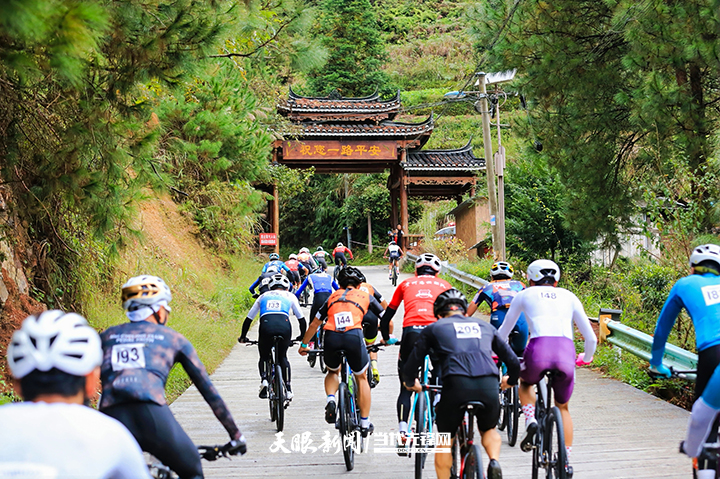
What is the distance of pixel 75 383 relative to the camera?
2.52 metres

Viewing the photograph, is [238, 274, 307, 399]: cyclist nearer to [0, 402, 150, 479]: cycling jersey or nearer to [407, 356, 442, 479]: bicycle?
[407, 356, 442, 479]: bicycle

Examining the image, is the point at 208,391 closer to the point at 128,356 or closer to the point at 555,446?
the point at 128,356

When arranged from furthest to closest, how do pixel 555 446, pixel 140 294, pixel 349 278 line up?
1. pixel 349 278
2. pixel 555 446
3. pixel 140 294

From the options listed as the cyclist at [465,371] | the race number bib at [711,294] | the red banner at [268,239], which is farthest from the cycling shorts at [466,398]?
the red banner at [268,239]

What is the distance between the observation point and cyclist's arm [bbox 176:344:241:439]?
12.3ft

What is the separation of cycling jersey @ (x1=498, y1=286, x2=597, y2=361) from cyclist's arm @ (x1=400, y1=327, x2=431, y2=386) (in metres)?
1.14

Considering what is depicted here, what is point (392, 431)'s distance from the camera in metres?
7.86

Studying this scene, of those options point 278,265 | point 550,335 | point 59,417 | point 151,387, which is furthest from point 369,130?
point 59,417

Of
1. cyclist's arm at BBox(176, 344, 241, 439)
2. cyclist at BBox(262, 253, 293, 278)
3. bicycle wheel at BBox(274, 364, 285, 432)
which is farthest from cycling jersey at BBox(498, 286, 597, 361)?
cyclist at BBox(262, 253, 293, 278)

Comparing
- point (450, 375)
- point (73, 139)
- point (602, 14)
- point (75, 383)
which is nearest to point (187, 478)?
point (75, 383)

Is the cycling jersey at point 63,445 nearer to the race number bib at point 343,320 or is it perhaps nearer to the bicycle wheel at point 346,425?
the bicycle wheel at point 346,425

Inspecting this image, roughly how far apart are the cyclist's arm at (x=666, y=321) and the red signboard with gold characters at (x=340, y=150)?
27.0 meters

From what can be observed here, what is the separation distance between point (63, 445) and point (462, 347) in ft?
10.3

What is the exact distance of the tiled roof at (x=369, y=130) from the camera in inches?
1241
